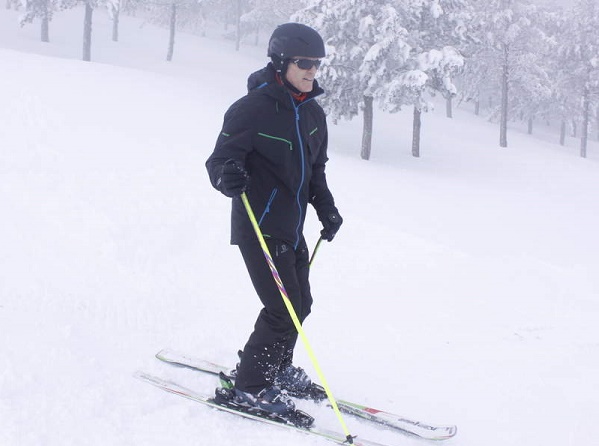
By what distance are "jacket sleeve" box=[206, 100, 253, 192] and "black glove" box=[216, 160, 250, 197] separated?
79 mm

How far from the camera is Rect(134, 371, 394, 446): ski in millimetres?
3439

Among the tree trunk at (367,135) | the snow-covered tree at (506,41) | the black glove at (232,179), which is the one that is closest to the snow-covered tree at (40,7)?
the tree trunk at (367,135)

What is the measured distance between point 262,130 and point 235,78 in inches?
1409

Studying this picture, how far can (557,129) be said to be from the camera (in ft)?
179

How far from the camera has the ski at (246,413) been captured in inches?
135

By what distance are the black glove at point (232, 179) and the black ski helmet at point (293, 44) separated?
0.75m

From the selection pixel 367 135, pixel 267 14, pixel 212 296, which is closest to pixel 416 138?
pixel 367 135

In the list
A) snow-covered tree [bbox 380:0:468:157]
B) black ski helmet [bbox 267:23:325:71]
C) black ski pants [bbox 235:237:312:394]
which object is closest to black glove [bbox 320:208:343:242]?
black ski pants [bbox 235:237:312:394]

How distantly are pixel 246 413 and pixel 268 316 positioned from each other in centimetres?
68

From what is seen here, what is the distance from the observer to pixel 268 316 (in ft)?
12.2

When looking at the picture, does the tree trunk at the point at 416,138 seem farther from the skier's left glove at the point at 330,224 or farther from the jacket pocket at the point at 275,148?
the jacket pocket at the point at 275,148

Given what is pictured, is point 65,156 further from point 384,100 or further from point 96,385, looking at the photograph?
point 384,100

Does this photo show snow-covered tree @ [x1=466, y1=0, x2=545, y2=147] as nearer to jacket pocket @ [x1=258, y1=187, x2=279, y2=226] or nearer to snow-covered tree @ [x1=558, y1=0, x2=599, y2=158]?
snow-covered tree @ [x1=558, y1=0, x2=599, y2=158]

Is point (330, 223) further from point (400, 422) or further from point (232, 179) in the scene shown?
point (400, 422)
